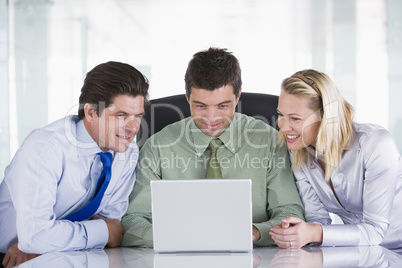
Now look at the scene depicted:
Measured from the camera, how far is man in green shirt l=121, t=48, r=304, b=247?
7.23ft

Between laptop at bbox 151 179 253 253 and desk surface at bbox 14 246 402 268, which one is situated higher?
laptop at bbox 151 179 253 253

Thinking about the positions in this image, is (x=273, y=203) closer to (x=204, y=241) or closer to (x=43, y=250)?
(x=204, y=241)

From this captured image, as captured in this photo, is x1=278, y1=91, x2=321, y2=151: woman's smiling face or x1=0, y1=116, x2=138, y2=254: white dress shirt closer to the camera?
x1=0, y1=116, x2=138, y2=254: white dress shirt

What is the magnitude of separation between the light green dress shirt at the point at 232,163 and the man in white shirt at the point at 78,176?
3.5 inches

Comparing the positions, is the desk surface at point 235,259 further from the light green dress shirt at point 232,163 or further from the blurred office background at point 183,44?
the blurred office background at point 183,44

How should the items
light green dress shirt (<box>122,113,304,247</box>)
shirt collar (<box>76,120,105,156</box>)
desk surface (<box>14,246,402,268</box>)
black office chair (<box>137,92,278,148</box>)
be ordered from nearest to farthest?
desk surface (<box>14,246,402,268</box>), shirt collar (<box>76,120,105,156</box>), light green dress shirt (<box>122,113,304,247</box>), black office chair (<box>137,92,278,148</box>)

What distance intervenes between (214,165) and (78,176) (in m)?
0.62

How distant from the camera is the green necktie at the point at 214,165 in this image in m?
2.27

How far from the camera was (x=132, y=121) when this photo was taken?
2076mm

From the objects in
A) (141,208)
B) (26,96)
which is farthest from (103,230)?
(26,96)

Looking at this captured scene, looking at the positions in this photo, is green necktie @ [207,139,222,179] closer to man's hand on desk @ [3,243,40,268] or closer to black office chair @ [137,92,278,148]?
black office chair @ [137,92,278,148]

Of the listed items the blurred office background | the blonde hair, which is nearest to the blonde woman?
the blonde hair

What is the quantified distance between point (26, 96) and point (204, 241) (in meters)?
5.11

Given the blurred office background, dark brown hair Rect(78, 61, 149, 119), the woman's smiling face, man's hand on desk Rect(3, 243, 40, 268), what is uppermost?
the blurred office background
